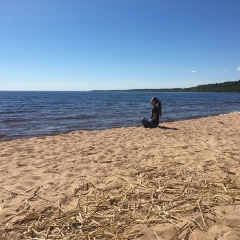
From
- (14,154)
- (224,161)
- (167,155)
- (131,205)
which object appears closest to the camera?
(131,205)

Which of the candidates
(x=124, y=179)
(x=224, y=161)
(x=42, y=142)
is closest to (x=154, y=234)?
(x=124, y=179)

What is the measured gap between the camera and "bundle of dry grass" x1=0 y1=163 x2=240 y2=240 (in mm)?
2887

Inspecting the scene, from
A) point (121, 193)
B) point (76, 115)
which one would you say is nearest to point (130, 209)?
point (121, 193)

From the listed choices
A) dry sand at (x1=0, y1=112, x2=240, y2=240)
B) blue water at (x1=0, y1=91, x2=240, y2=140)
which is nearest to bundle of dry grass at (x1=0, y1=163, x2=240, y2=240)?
dry sand at (x1=0, y1=112, x2=240, y2=240)

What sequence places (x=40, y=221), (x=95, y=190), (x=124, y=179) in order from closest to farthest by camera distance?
(x=40, y=221) < (x=95, y=190) < (x=124, y=179)

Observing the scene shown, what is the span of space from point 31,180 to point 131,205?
2300 mm

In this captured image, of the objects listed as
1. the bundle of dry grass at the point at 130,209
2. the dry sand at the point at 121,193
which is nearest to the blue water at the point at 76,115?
the dry sand at the point at 121,193

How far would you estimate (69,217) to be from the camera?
3230mm

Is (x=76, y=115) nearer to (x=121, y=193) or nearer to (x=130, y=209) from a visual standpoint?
(x=121, y=193)

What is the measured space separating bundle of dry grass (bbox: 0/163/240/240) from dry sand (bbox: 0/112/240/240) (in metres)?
0.01

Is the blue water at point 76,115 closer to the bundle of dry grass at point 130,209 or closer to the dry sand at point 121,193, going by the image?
the dry sand at point 121,193

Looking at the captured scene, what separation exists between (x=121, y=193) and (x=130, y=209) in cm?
62

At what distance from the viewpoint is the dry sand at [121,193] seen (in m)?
2.91

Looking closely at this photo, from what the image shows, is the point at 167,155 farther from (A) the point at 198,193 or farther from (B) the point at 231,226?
(B) the point at 231,226
